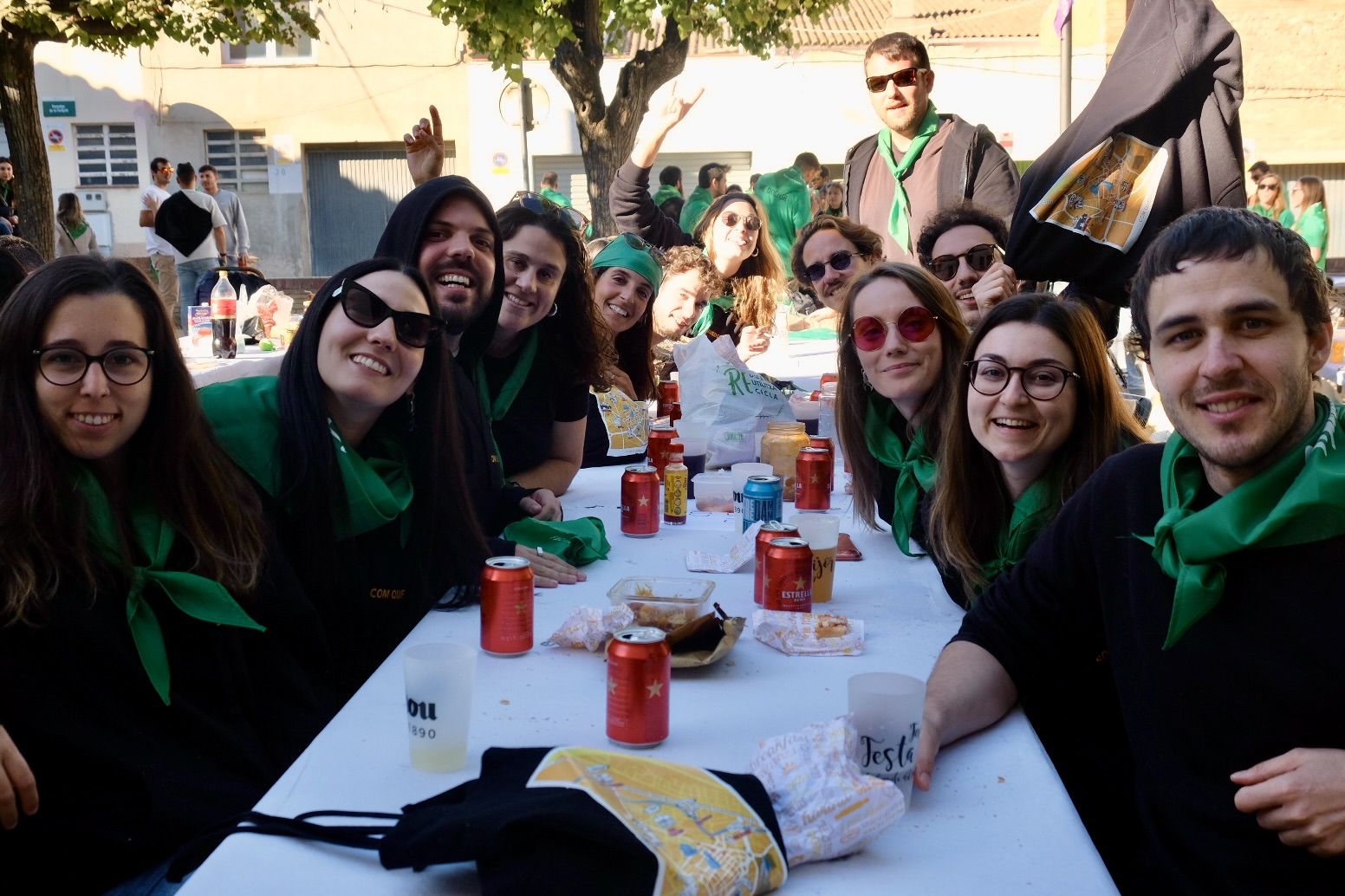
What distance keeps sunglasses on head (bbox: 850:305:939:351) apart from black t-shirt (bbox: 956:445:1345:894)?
1.14 metres

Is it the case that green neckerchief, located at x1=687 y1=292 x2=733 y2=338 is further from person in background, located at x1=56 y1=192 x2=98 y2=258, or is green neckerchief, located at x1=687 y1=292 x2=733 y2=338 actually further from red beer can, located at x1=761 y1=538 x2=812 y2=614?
person in background, located at x1=56 y1=192 x2=98 y2=258

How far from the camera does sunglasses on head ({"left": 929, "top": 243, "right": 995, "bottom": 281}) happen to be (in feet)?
12.5

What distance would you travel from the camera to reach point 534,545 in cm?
274

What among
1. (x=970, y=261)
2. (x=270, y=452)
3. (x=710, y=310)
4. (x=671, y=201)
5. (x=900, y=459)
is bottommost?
(x=900, y=459)

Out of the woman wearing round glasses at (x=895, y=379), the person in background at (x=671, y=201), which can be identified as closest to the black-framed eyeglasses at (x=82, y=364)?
the woman wearing round glasses at (x=895, y=379)

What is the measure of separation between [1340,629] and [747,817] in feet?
2.71

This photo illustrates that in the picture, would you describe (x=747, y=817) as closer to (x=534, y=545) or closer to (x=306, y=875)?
(x=306, y=875)

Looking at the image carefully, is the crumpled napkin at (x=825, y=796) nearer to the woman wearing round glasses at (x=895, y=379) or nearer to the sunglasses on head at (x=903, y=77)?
the woman wearing round glasses at (x=895, y=379)

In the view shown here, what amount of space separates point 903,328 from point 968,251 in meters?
1.02

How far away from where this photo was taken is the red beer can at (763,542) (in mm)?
2248

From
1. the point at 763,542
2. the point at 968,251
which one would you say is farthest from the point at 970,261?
the point at 763,542

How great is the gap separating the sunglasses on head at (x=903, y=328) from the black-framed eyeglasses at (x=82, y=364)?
178cm

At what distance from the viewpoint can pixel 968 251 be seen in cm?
383

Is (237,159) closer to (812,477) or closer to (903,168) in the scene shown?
(903,168)
